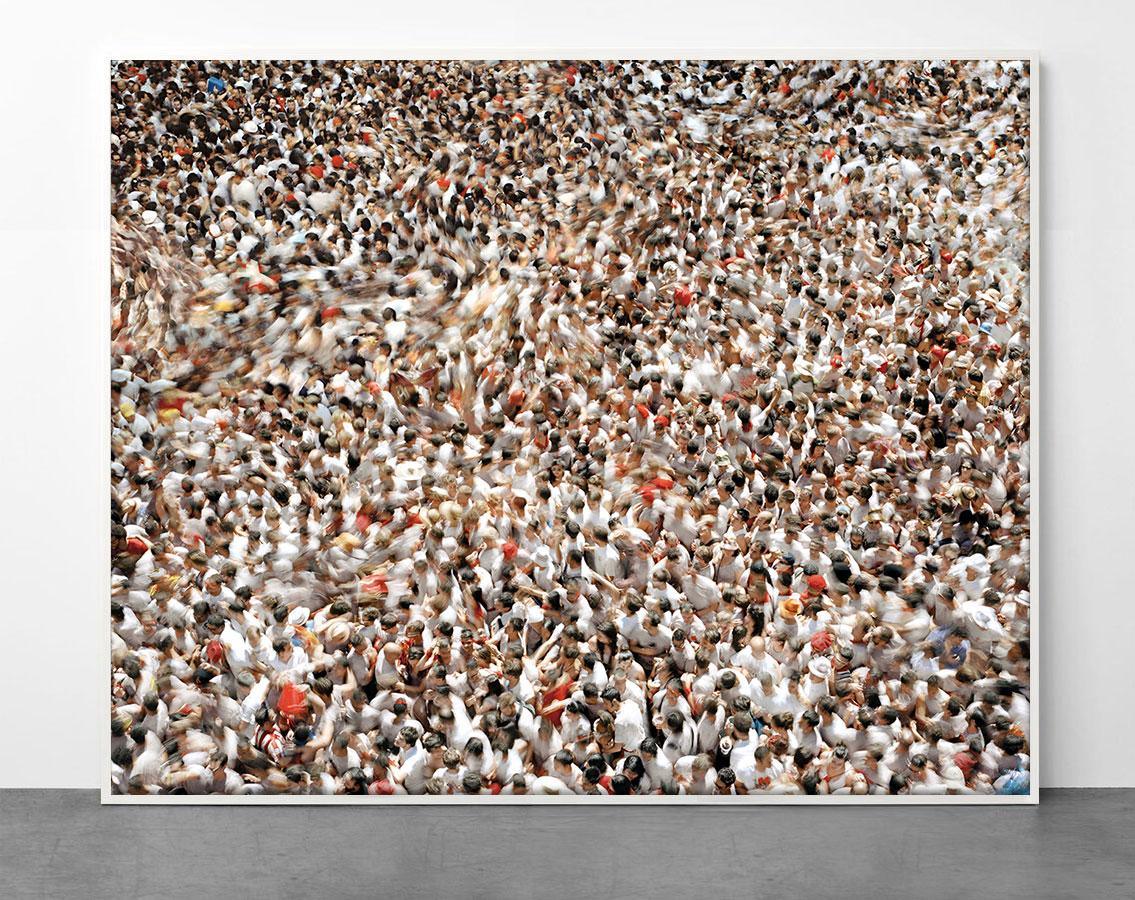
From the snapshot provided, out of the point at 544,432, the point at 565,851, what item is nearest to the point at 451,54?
the point at 544,432

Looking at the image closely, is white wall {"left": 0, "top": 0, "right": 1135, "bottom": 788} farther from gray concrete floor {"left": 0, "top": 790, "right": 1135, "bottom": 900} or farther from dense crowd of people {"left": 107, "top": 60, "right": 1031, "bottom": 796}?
gray concrete floor {"left": 0, "top": 790, "right": 1135, "bottom": 900}

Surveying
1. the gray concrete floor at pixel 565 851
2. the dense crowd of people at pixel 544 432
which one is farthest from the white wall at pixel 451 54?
the gray concrete floor at pixel 565 851

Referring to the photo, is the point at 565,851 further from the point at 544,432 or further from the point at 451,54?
the point at 451,54

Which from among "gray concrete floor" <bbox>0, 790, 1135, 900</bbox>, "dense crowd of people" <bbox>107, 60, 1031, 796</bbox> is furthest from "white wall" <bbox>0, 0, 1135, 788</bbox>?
"gray concrete floor" <bbox>0, 790, 1135, 900</bbox>

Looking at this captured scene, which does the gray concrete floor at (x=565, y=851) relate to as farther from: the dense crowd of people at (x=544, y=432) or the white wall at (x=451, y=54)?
the white wall at (x=451, y=54)

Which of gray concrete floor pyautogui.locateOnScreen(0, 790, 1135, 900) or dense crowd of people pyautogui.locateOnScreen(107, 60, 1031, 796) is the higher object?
dense crowd of people pyautogui.locateOnScreen(107, 60, 1031, 796)
